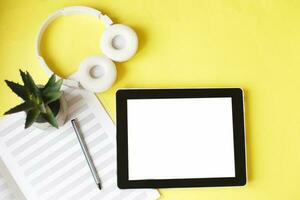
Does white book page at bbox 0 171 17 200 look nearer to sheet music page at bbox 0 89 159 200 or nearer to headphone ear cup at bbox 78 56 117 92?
sheet music page at bbox 0 89 159 200

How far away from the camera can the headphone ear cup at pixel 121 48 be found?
633mm

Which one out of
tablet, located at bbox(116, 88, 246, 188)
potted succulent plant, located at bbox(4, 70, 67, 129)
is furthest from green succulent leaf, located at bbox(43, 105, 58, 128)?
tablet, located at bbox(116, 88, 246, 188)

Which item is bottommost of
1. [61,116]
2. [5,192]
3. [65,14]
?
[5,192]

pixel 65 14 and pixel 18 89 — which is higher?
pixel 65 14

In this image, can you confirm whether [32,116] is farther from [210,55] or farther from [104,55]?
[210,55]

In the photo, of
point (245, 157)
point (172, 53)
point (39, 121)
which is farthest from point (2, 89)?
point (245, 157)

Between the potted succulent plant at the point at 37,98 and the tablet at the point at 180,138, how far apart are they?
10 centimetres

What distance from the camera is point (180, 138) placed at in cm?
63

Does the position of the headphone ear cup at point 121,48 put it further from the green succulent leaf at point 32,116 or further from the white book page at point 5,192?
the white book page at point 5,192

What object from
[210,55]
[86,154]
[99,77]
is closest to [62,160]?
[86,154]

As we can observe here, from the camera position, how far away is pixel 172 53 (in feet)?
2.14

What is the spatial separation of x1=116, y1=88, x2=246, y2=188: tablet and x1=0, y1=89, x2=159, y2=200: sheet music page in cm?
2

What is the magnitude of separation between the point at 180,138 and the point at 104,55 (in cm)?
17

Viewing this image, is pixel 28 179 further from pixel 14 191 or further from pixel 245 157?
pixel 245 157
